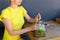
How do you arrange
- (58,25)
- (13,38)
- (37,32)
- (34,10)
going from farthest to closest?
1. (34,10)
2. (58,25)
3. (13,38)
4. (37,32)

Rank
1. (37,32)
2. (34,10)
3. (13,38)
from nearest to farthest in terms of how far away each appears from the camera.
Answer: (37,32), (13,38), (34,10)

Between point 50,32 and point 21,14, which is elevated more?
point 21,14

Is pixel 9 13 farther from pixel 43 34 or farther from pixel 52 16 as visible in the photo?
pixel 52 16

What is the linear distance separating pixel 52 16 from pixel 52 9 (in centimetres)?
10

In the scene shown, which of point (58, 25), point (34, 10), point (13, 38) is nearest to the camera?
point (13, 38)

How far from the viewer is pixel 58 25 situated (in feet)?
6.15

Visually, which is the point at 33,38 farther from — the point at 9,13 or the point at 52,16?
the point at 52,16

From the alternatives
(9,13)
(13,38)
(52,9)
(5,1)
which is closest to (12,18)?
(9,13)

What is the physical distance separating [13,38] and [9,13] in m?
0.26

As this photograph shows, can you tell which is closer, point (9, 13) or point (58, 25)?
point (9, 13)

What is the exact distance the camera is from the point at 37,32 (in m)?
1.42

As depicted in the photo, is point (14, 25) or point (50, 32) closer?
point (14, 25)

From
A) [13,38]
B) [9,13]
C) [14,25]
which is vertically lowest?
[13,38]

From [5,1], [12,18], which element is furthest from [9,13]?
[5,1]
